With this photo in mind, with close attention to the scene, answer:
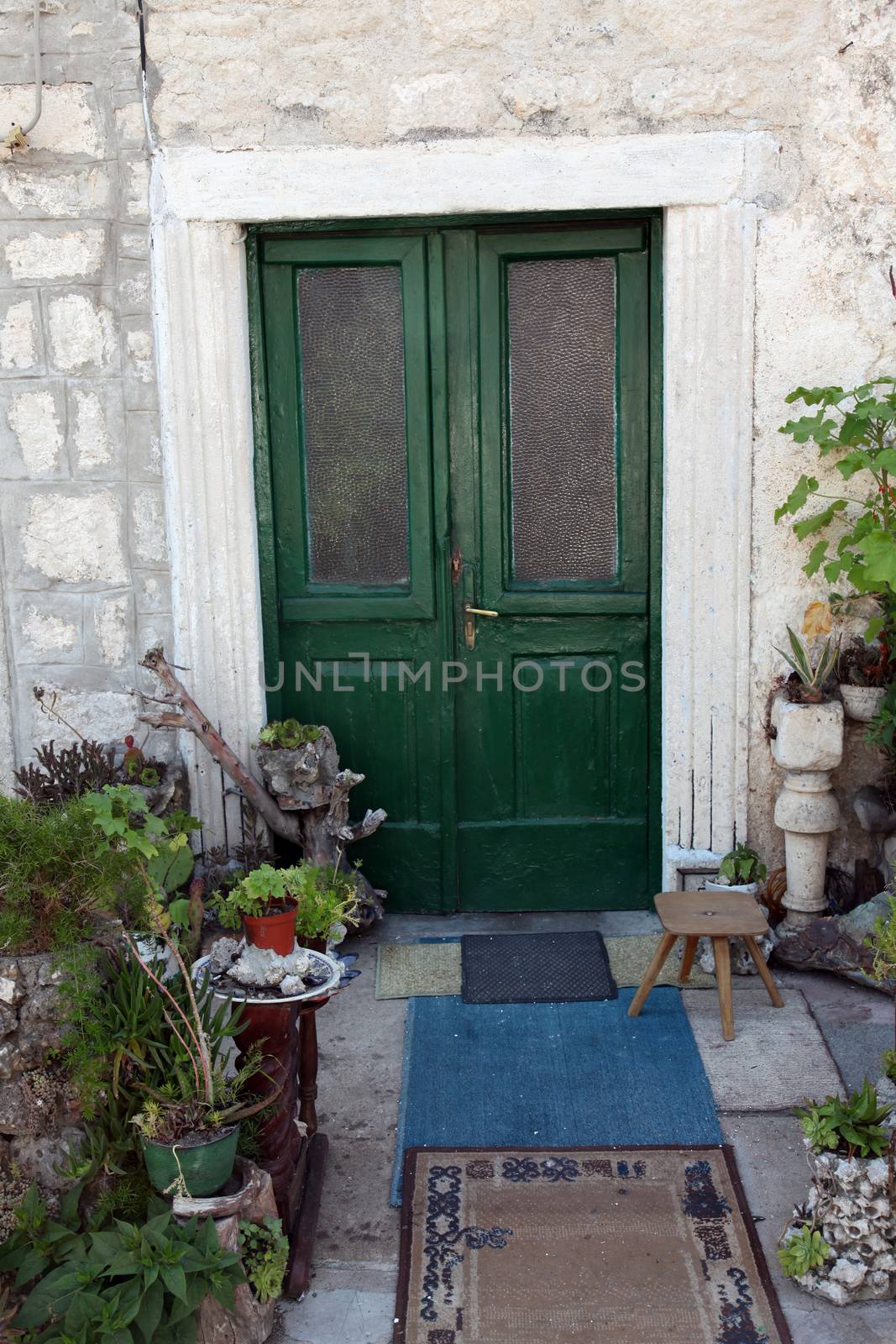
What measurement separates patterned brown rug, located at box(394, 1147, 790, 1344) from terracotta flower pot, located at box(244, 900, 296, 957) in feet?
2.54

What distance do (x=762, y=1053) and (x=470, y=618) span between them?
1.94 meters

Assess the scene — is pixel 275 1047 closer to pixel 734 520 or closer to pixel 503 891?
pixel 503 891

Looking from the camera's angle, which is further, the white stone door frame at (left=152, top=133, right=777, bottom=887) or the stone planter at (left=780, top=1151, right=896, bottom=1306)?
the white stone door frame at (left=152, top=133, right=777, bottom=887)

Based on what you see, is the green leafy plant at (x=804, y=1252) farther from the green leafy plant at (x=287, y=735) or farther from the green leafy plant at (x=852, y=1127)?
the green leafy plant at (x=287, y=735)

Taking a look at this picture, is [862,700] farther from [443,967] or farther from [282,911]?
[282,911]

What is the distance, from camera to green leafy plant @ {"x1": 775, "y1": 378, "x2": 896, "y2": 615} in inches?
165

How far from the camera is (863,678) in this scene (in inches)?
182

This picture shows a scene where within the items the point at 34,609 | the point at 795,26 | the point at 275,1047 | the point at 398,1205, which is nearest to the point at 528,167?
the point at 795,26

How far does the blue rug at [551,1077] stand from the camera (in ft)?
12.2

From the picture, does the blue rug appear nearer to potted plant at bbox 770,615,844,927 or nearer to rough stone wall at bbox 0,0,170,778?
potted plant at bbox 770,615,844,927

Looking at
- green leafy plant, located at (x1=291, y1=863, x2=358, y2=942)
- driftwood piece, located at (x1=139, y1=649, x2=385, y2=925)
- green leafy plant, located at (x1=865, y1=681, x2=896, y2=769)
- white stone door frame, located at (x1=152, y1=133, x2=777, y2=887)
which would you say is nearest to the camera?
green leafy plant, located at (x1=291, y1=863, x2=358, y2=942)

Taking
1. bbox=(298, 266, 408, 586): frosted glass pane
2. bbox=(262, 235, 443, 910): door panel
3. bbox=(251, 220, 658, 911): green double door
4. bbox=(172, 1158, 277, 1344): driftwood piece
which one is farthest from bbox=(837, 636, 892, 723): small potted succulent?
bbox=(172, 1158, 277, 1344): driftwood piece

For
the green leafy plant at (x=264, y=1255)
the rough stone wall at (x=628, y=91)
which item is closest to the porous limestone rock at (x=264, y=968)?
the green leafy plant at (x=264, y=1255)

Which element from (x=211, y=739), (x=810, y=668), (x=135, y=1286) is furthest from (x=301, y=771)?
(x=135, y=1286)
